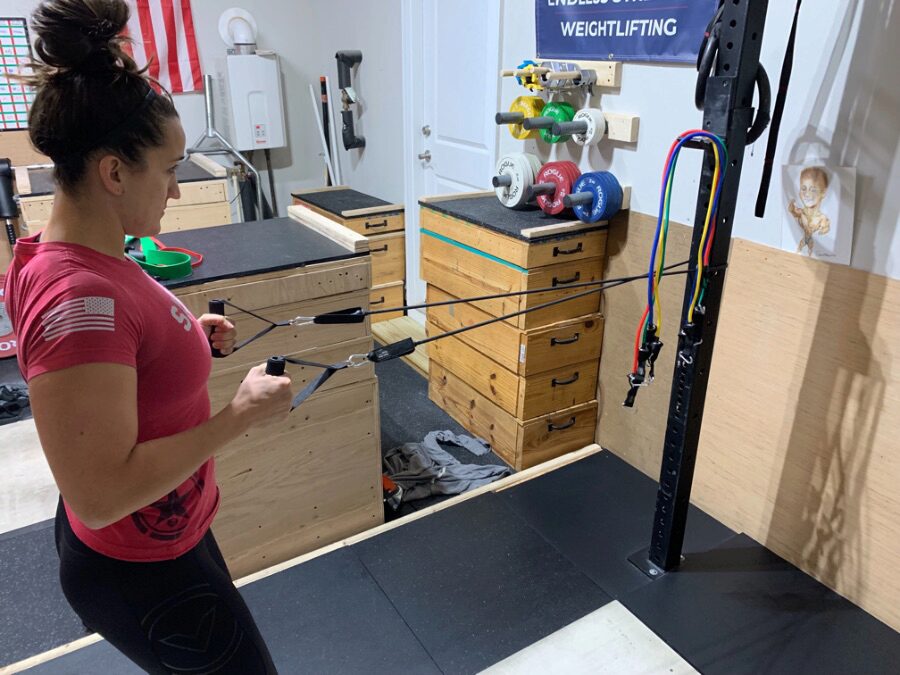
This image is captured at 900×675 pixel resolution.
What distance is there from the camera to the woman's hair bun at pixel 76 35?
84 cm

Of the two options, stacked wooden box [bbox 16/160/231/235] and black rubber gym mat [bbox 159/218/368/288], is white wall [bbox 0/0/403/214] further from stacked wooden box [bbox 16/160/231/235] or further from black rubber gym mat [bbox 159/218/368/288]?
black rubber gym mat [bbox 159/218/368/288]

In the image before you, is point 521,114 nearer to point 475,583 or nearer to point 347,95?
point 475,583

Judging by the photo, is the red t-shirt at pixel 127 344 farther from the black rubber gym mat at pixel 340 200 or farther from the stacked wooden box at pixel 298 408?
the black rubber gym mat at pixel 340 200

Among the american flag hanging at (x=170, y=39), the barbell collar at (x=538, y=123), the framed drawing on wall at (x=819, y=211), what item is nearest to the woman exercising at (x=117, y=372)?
the framed drawing on wall at (x=819, y=211)

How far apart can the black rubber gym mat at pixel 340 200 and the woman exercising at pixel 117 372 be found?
123 inches

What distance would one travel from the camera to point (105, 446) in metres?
0.81

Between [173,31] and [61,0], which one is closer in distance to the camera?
[61,0]

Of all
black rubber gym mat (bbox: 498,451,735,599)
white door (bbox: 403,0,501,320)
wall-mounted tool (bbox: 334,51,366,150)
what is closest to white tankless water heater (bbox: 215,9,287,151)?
wall-mounted tool (bbox: 334,51,366,150)

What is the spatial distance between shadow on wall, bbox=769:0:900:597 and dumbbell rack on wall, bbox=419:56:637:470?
792mm

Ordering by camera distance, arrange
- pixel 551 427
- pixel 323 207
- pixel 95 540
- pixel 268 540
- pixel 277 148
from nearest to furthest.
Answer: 1. pixel 95 540
2. pixel 268 540
3. pixel 551 427
4. pixel 323 207
5. pixel 277 148

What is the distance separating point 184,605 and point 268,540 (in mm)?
1085

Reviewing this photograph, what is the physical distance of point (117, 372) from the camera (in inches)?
32.0

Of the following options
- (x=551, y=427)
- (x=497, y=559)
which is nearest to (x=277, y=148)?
(x=551, y=427)

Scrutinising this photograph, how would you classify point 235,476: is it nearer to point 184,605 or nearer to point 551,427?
point 184,605
